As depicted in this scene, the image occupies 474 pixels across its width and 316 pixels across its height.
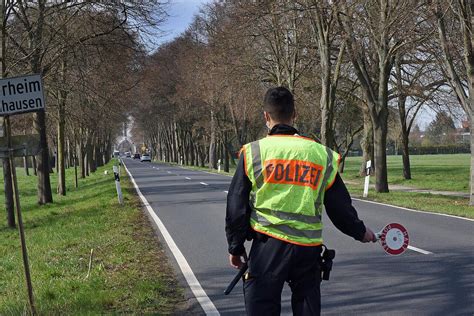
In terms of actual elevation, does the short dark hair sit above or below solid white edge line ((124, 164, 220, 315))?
above

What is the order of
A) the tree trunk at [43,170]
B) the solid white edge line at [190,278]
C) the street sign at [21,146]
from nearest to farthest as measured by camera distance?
the solid white edge line at [190,278], the street sign at [21,146], the tree trunk at [43,170]

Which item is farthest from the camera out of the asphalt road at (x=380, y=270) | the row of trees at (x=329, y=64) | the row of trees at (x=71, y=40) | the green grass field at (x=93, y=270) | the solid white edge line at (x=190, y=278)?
the row of trees at (x=329, y=64)

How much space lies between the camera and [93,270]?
8.30 m

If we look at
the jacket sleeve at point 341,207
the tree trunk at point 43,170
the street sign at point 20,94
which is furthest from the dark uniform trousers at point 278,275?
the tree trunk at point 43,170

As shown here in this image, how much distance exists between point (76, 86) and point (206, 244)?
40.3ft

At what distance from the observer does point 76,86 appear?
21.0 metres

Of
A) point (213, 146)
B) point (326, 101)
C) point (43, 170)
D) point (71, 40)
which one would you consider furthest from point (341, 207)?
point (213, 146)

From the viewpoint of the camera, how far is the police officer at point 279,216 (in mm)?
3535

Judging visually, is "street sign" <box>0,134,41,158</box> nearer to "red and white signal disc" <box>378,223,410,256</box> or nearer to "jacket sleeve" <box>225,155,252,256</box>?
"jacket sleeve" <box>225,155,252,256</box>

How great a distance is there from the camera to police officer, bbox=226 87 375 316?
3535mm

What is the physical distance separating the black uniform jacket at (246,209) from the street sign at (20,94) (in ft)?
12.4

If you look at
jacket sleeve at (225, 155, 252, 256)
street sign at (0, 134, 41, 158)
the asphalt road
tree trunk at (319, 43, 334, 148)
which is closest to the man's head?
jacket sleeve at (225, 155, 252, 256)

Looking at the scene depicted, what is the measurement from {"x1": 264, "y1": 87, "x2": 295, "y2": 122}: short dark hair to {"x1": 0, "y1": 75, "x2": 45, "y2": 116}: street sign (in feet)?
12.4

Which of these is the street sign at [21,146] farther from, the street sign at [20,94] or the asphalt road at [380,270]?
the asphalt road at [380,270]
